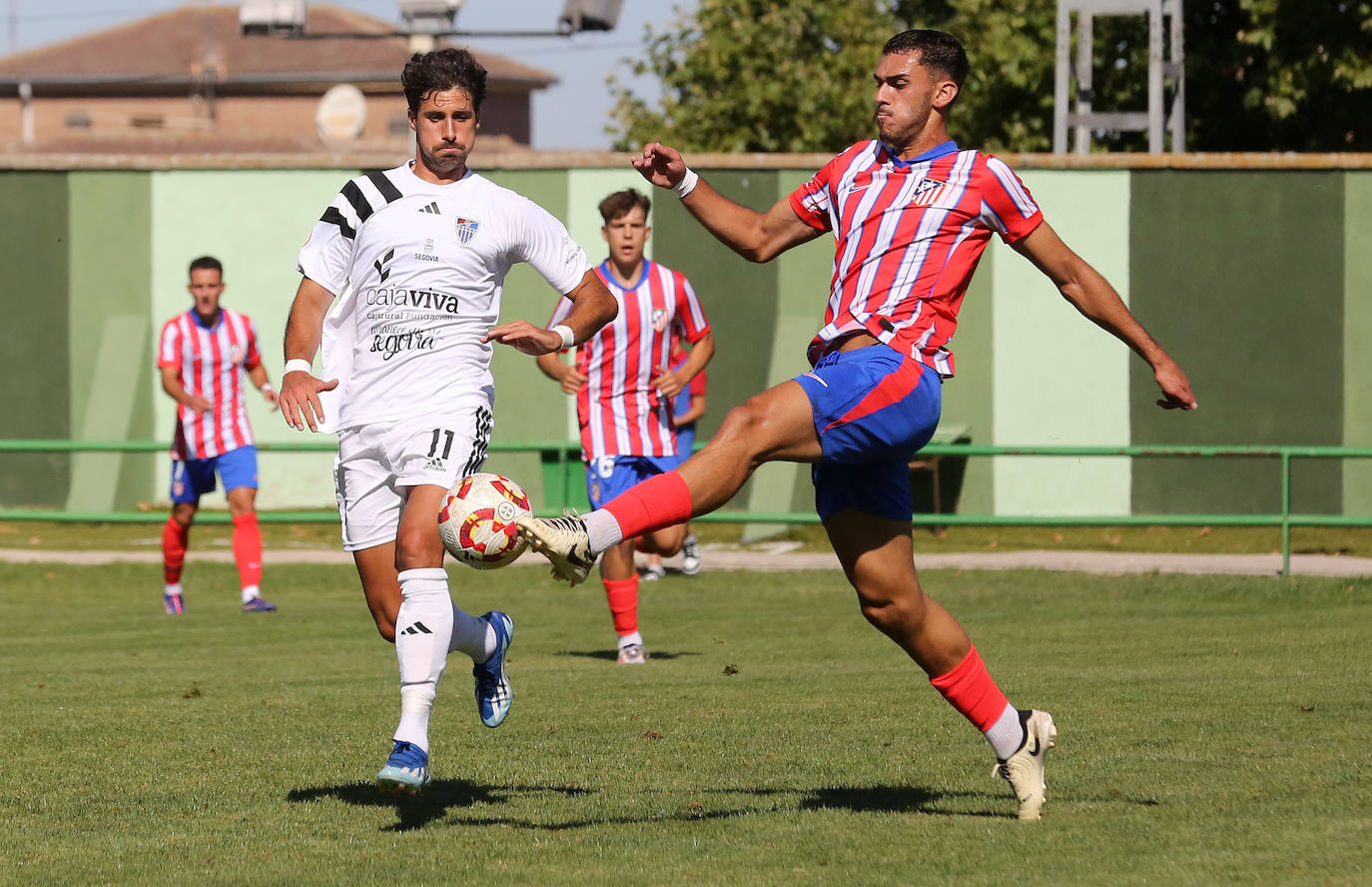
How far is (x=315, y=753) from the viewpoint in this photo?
7098 mm

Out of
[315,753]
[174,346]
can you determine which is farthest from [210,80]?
[315,753]

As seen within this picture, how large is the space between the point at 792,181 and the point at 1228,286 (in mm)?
4585

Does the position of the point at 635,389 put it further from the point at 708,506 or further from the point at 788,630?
the point at 708,506

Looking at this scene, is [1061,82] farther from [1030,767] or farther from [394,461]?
[1030,767]

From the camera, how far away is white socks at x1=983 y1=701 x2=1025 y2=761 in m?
5.88

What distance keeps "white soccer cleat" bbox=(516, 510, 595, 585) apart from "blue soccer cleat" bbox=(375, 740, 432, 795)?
2.55 feet

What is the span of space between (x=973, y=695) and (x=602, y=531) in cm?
146

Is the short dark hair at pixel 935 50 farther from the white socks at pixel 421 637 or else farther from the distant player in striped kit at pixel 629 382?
the distant player in striped kit at pixel 629 382

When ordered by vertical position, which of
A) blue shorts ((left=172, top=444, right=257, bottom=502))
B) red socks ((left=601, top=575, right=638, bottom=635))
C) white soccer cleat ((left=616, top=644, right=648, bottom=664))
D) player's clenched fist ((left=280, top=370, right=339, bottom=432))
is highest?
player's clenched fist ((left=280, top=370, right=339, bottom=432))

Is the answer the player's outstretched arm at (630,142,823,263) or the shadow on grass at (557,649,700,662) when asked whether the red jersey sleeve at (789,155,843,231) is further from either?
the shadow on grass at (557,649,700,662)

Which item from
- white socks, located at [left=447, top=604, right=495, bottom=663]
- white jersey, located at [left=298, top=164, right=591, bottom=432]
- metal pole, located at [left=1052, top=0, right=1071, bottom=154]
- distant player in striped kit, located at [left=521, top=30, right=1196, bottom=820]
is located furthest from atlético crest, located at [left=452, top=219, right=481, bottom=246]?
metal pole, located at [left=1052, top=0, right=1071, bottom=154]

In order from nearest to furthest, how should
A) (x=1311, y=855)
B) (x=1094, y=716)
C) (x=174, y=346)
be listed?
(x=1311, y=855)
(x=1094, y=716)
(x=174, y=346)

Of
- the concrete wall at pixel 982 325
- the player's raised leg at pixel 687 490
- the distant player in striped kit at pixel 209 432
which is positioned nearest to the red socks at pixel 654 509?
the player's raised leg at pixel 687 490

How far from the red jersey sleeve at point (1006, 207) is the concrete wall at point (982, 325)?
1288 cm
